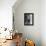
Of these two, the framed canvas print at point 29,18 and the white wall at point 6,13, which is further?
the framed canvas print at point 29,18

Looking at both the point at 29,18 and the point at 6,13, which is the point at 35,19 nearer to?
the point at 29,18

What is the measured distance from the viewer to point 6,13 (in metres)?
4.09

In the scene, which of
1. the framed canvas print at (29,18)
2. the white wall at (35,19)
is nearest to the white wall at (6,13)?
the white wall at (35,19)

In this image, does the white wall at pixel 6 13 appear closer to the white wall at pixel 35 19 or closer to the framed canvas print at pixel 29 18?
the white wall at pixel 35 19

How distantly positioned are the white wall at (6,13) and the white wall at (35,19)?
3.67 ft

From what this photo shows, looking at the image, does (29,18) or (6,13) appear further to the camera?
(29,18)

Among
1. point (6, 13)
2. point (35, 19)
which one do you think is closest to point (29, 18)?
point (35, 19)

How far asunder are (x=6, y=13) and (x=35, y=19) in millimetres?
1612

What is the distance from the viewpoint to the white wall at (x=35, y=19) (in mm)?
5188

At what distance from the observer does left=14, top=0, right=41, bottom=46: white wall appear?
5.19m

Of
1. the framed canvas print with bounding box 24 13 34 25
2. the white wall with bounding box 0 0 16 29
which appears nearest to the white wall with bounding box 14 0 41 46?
the framed canvas print with bounding box 24 13 34 25

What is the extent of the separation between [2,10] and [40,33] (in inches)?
83.5

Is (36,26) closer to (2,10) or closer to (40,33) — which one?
(40,33)

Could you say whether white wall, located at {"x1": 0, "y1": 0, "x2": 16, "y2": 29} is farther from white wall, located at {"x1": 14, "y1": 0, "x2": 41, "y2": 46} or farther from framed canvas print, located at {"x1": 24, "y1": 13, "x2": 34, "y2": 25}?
framed canvas print, located at {"x1": 24, "y1": 13, "x2": 34, "y2": 25}
